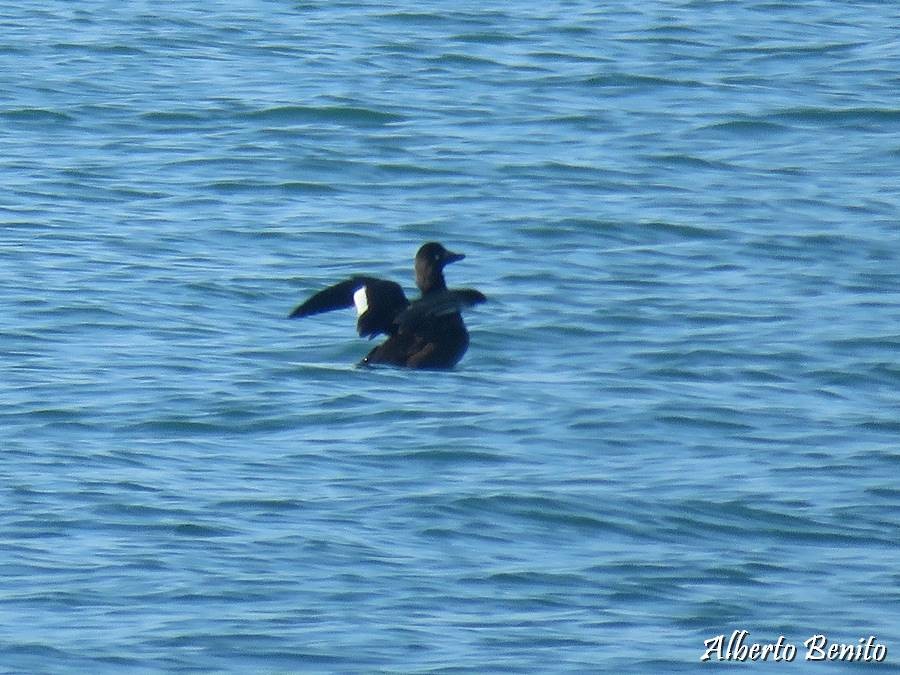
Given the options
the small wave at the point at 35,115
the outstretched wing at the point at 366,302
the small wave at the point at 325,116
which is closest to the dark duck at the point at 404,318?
the outstretched wing at the point at 366,302

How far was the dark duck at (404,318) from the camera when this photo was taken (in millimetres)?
10562

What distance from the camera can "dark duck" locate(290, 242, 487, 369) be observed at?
10562 mm

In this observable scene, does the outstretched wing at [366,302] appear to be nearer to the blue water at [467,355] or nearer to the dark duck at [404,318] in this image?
the dark duck at [404,318]

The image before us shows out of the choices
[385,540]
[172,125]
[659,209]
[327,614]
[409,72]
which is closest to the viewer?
[327,614]

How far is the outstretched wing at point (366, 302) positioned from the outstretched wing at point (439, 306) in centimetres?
9

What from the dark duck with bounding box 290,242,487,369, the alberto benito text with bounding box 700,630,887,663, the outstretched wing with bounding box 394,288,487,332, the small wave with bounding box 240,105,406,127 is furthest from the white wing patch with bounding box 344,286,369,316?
the small wave with bounding box 240,105,406,127

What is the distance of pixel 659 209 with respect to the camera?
1414cm


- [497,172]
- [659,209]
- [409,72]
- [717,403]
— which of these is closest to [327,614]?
[717,403]

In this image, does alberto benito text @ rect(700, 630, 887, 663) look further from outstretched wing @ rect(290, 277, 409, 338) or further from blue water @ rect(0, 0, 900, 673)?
outstretched wing @ rect(290, 277, 409, 338)

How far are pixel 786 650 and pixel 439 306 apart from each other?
13.5ft

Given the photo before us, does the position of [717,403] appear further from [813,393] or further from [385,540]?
[385,540]

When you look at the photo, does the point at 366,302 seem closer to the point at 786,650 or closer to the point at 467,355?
the point at 467,355

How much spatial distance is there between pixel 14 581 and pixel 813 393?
4.25 meters

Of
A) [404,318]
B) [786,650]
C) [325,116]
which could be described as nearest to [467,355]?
[404,318]
